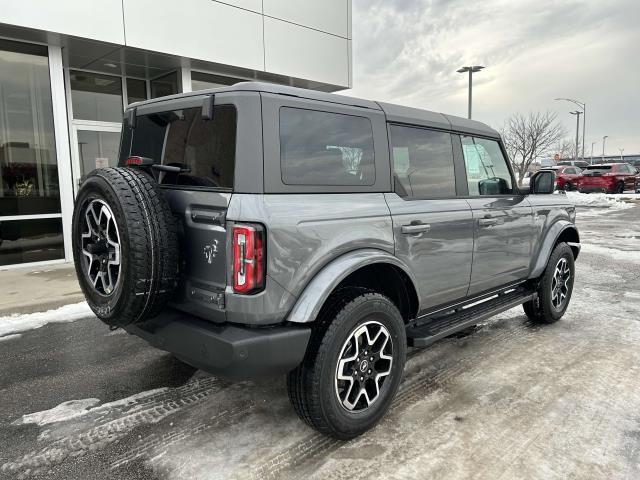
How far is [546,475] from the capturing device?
95.0 inches

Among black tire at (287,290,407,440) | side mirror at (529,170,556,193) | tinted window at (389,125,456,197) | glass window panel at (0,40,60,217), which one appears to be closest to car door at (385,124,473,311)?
tinted window at (389,125,456,197)

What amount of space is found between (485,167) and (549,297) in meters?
1.59

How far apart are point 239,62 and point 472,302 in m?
7.30

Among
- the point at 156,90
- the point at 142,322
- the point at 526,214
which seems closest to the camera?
the point at 142,322

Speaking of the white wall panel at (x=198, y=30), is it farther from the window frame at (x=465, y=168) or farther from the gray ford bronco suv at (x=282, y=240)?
the window frame at (x=465, y=168)

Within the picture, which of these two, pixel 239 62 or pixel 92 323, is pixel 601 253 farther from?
pixel 92 323


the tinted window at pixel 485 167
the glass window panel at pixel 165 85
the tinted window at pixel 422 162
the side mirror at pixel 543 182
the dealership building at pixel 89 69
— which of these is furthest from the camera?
the glass window panel at pixel 165 85

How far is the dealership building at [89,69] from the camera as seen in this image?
7.62 meters

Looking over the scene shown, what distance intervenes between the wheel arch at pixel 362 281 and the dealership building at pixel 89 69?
22.5 feet

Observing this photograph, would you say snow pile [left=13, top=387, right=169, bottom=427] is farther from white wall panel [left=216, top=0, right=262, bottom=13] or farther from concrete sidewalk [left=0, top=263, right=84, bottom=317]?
white wall panel [left=216, top=0, right=262, bottom=13]

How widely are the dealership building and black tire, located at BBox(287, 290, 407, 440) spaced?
7044 millimetres

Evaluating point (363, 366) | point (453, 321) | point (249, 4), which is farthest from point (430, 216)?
point (249, 4)

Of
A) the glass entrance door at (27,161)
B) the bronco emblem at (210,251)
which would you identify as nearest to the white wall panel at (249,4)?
the glass entrance door at (27,161)

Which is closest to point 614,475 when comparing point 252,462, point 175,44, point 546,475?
point 546,475
